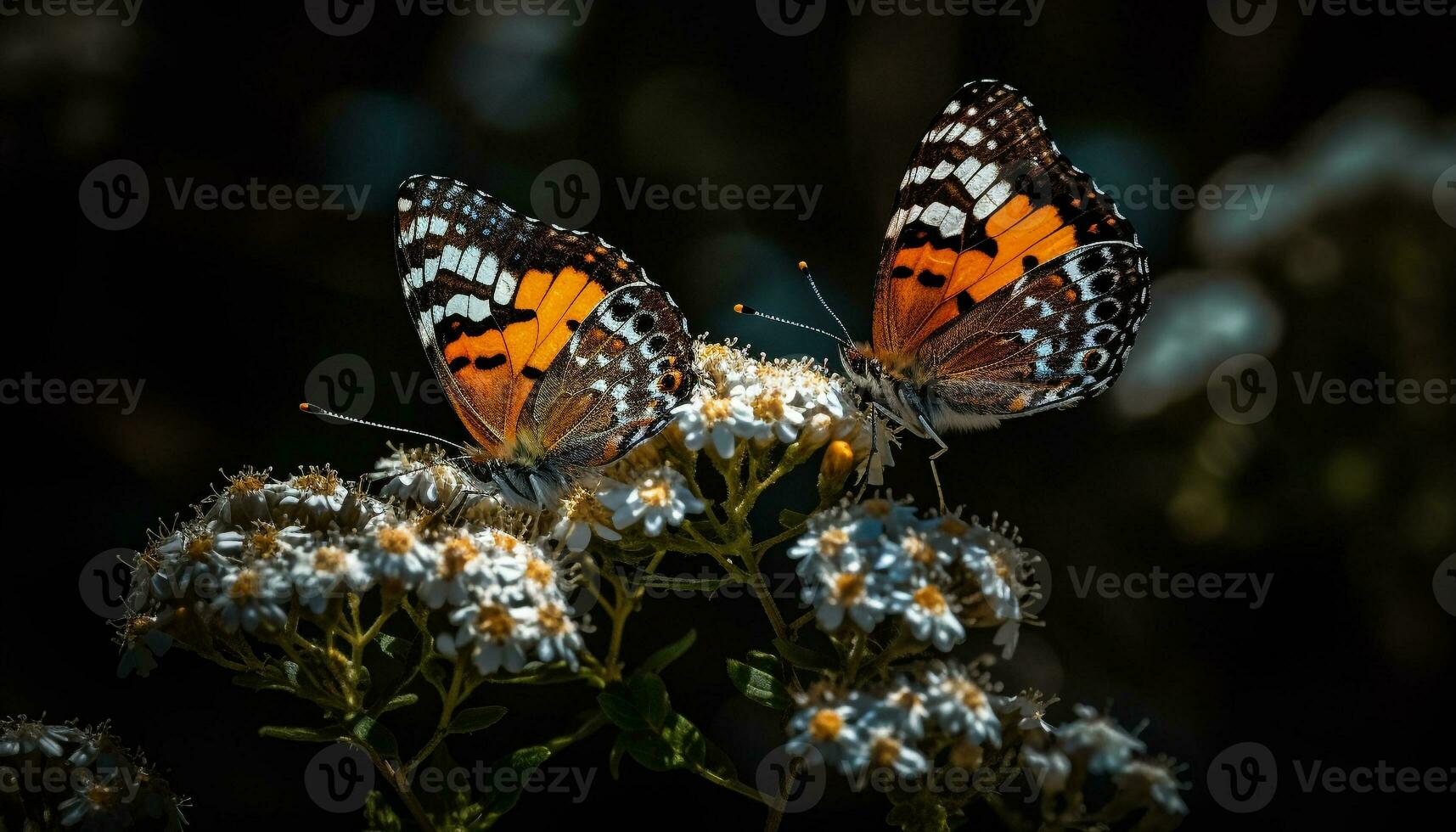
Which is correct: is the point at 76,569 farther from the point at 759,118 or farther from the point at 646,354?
the point at 759,118

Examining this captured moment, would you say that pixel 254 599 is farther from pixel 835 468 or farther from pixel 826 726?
pixel 835 468

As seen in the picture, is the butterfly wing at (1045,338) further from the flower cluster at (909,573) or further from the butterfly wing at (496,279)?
the butterfly wing at (496,279)
